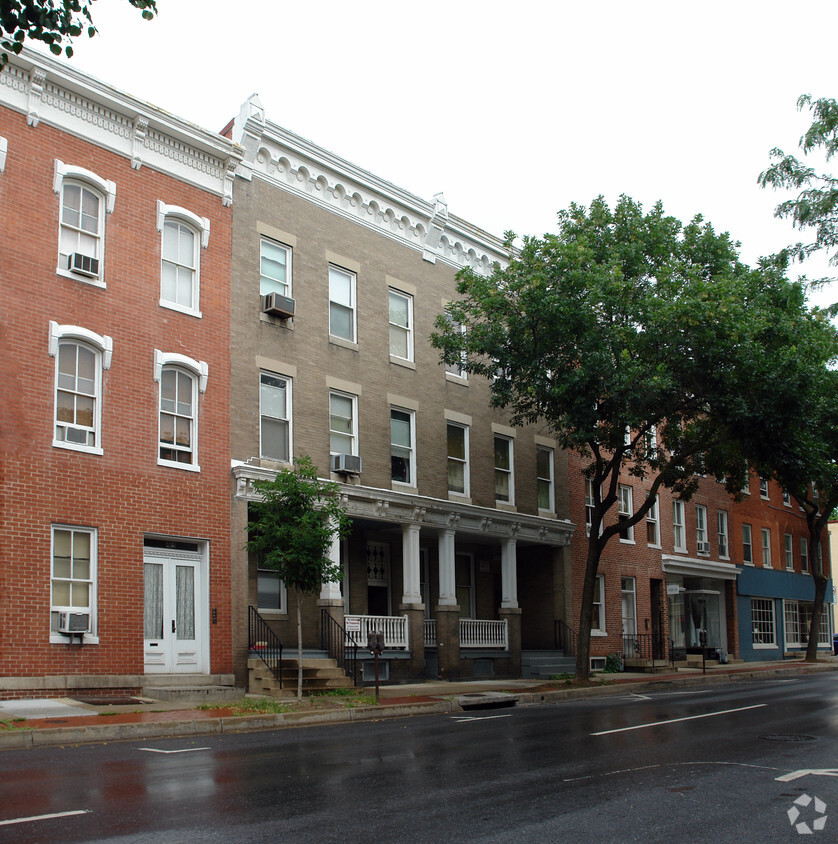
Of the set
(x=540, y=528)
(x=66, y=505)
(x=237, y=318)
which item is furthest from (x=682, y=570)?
(x=66, y=505)

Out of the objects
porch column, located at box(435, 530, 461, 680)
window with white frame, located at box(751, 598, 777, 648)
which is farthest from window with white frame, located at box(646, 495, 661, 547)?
porch column, located at box(435, 530, 461, 680)

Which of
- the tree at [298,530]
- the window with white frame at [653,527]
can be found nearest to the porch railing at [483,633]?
the tree at [298,530]

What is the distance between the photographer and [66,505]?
18.7m

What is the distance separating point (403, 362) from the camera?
2653 cm

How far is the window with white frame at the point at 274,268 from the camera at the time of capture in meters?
23.5

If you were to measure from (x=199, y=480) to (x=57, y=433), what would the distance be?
3.21 m

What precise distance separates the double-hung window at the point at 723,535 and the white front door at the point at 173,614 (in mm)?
26686

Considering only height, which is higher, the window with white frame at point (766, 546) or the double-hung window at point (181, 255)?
the double-hung window at point (181, 255)

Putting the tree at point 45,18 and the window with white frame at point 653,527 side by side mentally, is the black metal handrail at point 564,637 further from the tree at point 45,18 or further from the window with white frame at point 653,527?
the tree at point 45,18

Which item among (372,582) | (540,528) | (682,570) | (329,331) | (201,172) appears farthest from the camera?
(682,570)

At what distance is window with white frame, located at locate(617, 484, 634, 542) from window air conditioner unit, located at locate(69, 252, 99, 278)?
21084 millimetres

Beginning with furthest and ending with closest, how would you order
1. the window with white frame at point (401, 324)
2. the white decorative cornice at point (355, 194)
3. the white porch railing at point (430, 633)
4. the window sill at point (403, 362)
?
1. the window with white frame at point (401, 324)
2. the white porch railing at point (430, 633)
3. the window sill at point (403, 362)
4. the white decorative cornice at point (355, 194)

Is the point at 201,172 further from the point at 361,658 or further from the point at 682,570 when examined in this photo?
the point at 682,570

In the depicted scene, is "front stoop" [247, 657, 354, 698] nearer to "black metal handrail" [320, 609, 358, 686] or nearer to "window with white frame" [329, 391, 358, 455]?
"black metal handrail" [320, 609, 358, 686]
